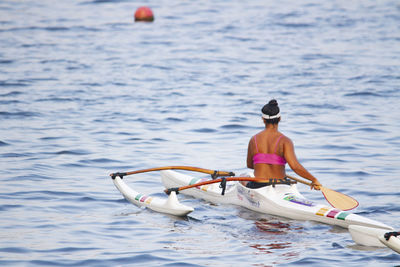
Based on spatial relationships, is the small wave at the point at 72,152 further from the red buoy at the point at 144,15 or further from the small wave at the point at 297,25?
the red buoy at the point at 144,15

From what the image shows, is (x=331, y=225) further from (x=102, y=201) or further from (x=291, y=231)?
(x=102, y=201)

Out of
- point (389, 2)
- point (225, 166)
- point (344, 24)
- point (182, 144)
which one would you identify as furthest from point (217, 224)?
point (389, 2)

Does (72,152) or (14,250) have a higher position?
(72,152)

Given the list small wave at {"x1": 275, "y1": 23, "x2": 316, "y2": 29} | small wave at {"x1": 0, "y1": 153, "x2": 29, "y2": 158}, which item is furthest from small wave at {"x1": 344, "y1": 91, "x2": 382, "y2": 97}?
small wave at {"x1": 275, "y1": 23, "x2": 316, "y2": 29}

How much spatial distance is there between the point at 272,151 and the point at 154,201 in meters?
2.00

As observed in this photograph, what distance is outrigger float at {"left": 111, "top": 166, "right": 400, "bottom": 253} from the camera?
8.54 m

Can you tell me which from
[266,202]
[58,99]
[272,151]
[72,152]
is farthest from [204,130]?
[272,151]

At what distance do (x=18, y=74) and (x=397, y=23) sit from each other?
17.1 meters

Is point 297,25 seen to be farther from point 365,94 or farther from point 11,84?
point 11,84

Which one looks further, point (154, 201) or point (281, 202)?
point (154, 201)

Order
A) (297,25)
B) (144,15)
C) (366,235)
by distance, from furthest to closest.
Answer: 1. (144,15)
2. (297,25)
3. (366,235)

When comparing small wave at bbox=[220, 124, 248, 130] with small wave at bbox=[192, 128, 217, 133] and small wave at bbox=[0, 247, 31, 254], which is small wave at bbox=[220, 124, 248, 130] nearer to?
small wave at bbox=[192, 128, 217, 133]

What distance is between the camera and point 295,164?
31.7ft

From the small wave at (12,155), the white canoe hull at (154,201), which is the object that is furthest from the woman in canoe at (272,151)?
the small wave at (12,155)
